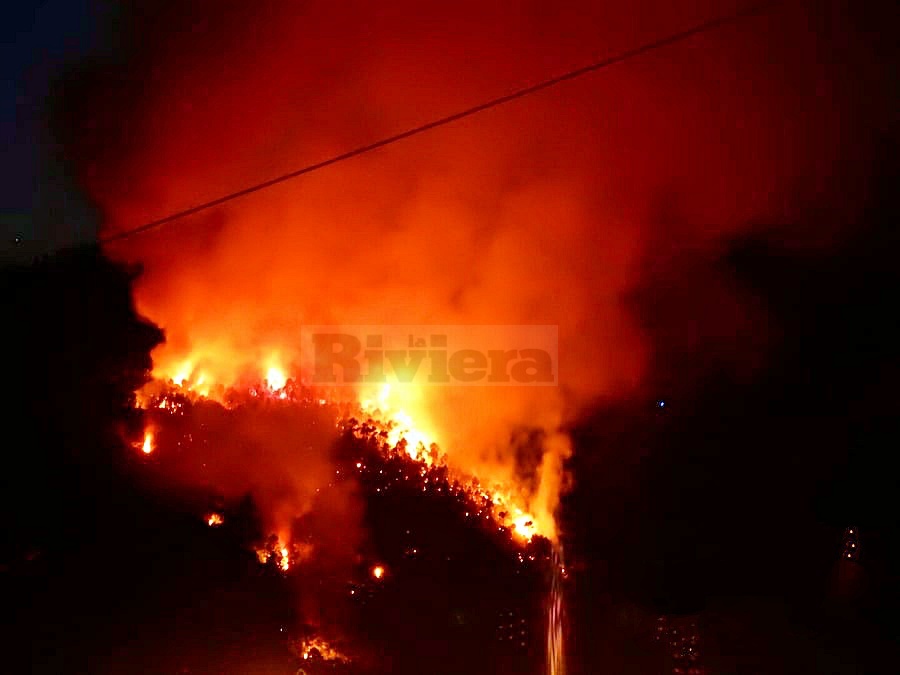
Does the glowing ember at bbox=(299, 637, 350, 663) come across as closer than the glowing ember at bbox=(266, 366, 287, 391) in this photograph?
Yes

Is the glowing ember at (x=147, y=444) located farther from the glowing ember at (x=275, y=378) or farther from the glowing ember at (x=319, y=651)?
the glowing ember at (x=319, y=651)

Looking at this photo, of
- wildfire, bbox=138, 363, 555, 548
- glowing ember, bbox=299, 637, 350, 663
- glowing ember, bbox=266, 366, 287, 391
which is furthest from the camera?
glowing ember, bbox=266, 366, 287, 391

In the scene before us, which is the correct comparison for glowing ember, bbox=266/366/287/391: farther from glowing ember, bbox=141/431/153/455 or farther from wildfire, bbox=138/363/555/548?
glowing ember, bbox=141/431/153/455

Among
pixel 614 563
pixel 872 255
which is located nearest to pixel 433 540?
pixel 614 563

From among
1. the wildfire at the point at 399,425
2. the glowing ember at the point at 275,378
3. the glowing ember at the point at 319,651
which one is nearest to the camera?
the glowing ember at the point at 319,651

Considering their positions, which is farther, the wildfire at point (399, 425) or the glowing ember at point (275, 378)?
the glowing ember at point (275, 378)

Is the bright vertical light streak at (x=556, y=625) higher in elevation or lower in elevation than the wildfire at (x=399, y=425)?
lower

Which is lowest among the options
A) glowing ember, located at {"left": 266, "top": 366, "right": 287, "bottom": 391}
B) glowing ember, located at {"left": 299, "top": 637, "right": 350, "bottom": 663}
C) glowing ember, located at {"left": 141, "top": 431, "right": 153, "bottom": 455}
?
glowing ember, located at {"left": 299, "top": 637, "right": 350, "bottom": 663}

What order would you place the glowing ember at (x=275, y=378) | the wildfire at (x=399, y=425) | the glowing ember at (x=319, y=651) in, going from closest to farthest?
1. the glowing ember at (x=319, y=651)
2. the wildfire at (x=399, y=425)
3. the glowing ember at (x=275, y=378)

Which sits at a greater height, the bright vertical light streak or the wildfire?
the wildfire

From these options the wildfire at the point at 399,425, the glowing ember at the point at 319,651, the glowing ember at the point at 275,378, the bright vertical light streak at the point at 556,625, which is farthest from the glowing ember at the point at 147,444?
the bright vertical light streak at the point at 556,625

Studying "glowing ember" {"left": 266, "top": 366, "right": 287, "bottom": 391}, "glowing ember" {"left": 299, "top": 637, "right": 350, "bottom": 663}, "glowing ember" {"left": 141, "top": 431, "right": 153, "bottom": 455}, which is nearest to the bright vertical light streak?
"glowing ember" {"left": 299, "top": 637, "right": 350, "bottom": 663}

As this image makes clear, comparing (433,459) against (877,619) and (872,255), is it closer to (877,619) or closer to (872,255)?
(877,619)

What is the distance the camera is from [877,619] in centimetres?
967
